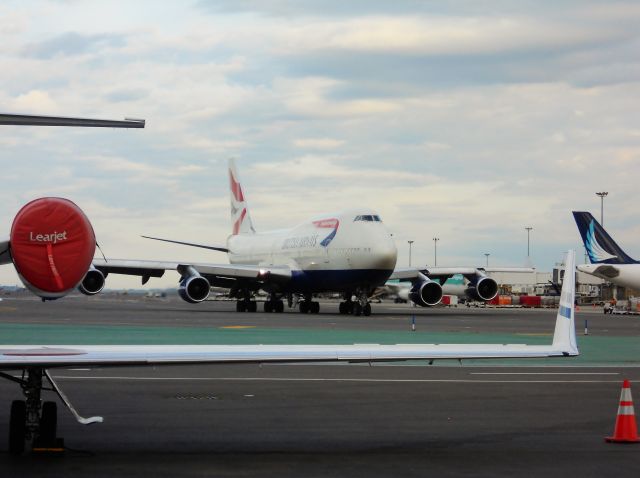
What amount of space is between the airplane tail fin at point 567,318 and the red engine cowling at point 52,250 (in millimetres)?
3999

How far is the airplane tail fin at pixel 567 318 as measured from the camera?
9445 mm

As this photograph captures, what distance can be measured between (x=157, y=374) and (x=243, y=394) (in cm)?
402

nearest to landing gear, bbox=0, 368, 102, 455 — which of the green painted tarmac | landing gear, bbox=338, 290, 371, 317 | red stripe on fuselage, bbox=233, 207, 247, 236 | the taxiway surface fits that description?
the taxiway surface

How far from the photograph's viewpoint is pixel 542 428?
13.2 meters

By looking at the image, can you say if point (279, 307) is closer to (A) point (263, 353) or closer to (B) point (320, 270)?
(B) point (320, 270)

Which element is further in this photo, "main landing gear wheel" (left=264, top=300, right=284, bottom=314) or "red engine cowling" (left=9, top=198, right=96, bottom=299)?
"main landing gear wheel" (left=264, top=300, right=284, bottom=314)

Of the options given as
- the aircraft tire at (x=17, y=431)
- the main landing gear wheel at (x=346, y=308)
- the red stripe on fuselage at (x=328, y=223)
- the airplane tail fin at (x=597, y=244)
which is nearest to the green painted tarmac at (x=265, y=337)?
the red stripe on fuselage at (x=328, y=223)

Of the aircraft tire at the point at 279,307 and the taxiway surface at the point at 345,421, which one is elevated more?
the aircraft tire at the point at 279,307

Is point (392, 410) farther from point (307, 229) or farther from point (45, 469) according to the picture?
point (307, 229)

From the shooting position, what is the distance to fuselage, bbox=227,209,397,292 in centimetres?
5241

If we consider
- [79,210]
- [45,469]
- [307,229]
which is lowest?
[45,469]

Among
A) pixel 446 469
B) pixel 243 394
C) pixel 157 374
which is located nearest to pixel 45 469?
pixel 446 469

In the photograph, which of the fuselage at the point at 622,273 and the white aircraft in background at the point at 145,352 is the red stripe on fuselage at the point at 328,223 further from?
the white aircraft in background at the point at 145,352

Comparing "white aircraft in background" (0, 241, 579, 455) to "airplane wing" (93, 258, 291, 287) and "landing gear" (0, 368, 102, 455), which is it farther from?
"airplane wing" (93, 258, 291, 287)
